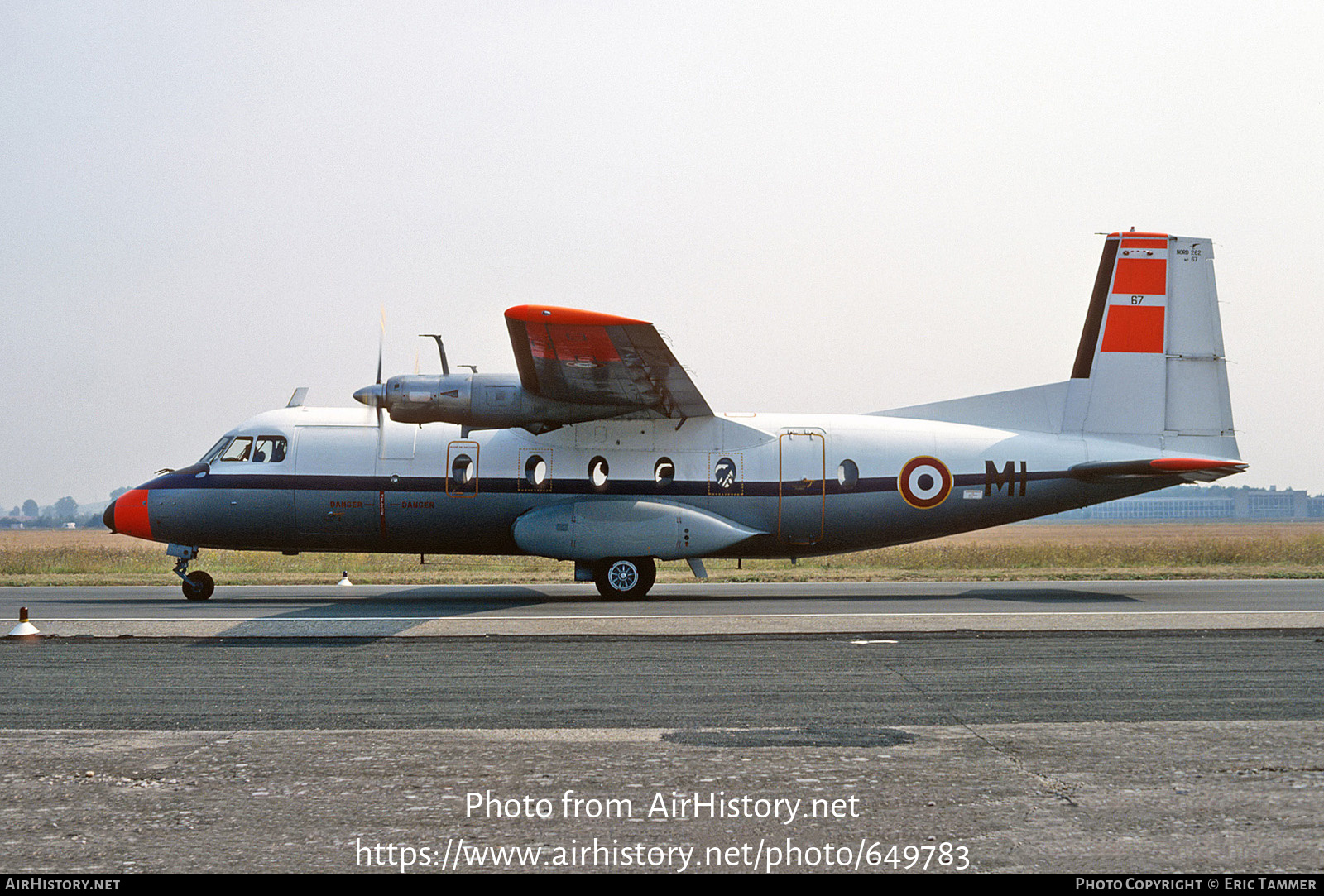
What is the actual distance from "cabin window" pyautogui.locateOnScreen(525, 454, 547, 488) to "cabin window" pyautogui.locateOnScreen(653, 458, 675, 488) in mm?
2103

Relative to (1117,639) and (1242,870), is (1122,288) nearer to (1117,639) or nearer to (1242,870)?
(1117,639)

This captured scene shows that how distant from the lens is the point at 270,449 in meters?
19.9

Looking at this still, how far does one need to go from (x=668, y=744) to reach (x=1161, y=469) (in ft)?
50.6

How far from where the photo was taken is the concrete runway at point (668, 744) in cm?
487

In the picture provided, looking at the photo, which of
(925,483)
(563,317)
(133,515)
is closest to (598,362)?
(563,317)

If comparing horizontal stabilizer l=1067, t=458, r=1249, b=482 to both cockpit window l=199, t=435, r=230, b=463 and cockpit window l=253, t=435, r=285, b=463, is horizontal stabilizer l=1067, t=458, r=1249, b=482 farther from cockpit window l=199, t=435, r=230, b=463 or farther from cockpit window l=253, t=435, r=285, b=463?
cockpit window l=199, t=435, r=230, b=463

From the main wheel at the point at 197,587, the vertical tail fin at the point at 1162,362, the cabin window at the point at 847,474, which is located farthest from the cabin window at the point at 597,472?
the vertical tail fin at the point at 1162,362

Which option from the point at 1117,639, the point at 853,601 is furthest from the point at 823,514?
the point at 1117,639

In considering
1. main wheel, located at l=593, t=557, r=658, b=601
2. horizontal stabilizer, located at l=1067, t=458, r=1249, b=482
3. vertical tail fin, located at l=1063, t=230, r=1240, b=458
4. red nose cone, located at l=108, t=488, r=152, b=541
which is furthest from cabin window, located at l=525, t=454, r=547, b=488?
vertical tail fin, located at l=1063, t=230, r=1240, b=458

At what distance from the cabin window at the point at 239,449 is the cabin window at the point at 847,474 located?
37.3 ft

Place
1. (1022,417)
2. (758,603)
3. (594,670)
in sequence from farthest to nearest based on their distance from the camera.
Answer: (1022,417) < (758,603) < (594,670)

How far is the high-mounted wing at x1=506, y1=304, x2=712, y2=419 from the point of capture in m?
15.9

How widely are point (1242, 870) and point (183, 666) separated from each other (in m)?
9.79
